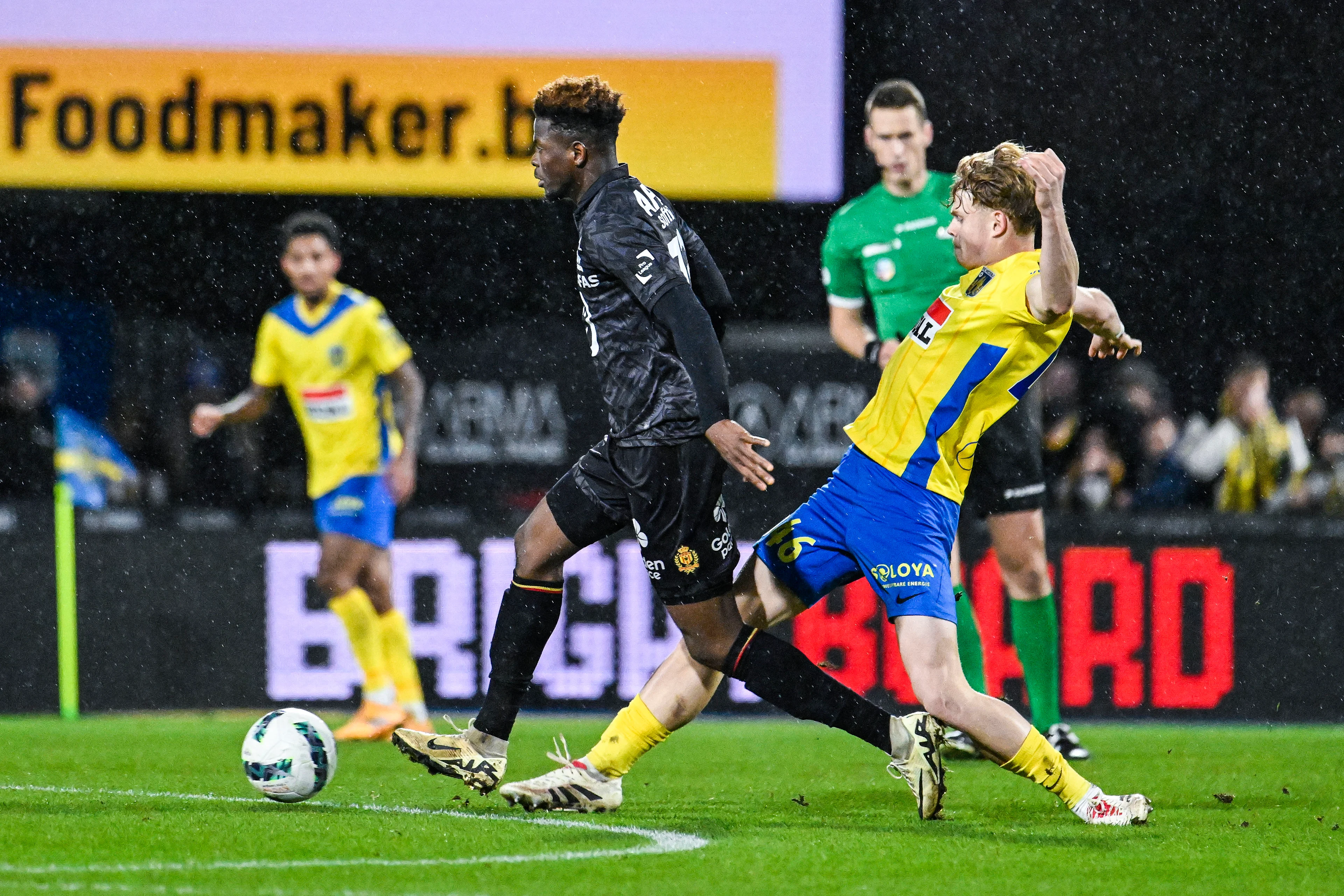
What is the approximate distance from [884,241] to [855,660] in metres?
2.51

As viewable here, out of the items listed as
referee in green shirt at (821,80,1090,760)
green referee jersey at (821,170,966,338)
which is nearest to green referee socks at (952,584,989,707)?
referee in green shirt at (821,80,1090,760)

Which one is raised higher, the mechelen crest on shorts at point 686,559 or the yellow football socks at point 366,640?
the mechelen crest on shorts at point 686,559

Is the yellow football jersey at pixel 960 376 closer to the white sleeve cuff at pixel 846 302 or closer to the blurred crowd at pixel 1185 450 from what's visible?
the white sleeve cuff at pixel 846 302

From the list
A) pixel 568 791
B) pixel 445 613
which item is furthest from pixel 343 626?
pixel 568 791

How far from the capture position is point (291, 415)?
1159 cm

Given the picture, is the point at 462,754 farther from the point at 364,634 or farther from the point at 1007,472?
the point at 364,634

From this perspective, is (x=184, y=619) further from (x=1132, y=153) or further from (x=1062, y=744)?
(x=1132, y=153)

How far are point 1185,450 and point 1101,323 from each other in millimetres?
5759

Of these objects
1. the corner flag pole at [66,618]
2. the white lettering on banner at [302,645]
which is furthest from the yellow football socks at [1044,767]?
the corner flag pole at [66,618]

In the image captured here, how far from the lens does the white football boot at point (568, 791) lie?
5.01 meters

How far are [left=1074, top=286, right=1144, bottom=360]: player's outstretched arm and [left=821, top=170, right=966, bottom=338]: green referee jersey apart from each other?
159 centimetres

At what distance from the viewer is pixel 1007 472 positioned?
6.45 metres

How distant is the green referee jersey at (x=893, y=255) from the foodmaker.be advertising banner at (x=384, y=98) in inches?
144

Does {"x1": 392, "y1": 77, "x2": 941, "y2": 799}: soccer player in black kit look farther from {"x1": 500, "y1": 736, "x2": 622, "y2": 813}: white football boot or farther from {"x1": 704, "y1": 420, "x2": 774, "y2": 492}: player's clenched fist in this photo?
{"x1": 704, "y1": 420, "x2": 774, "y2": 492}: player's clenched fist
